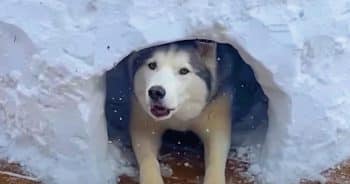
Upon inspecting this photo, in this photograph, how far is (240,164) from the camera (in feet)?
10.3

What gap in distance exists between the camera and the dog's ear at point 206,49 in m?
2.94

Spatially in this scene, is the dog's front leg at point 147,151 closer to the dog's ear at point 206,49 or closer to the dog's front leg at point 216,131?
the dog's front leg at point 216,131

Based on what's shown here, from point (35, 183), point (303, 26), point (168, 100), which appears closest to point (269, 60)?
point (303, 26)

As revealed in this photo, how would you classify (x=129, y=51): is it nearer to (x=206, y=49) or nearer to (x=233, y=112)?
(x=206, y=49)

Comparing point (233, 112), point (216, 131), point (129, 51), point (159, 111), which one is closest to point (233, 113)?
point (233, 112)

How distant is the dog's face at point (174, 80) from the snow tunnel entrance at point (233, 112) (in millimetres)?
199

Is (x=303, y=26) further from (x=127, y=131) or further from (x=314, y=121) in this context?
(x=127, y=131)

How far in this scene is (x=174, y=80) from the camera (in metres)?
2.81

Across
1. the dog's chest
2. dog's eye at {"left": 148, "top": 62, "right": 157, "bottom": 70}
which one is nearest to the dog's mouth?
dog's eye at {"left": 148, "top": 62, "right": 157, "bottom": 70}

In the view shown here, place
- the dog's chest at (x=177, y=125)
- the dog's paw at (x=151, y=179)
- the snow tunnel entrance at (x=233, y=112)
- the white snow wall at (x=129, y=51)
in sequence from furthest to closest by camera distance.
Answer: the snow tunnel entrance at (x=233, y=112)
the dog's chest at (x=177, y=125)
the dog's paw at (x=151, y=179)
the white snow wall at (x=129, y=51)

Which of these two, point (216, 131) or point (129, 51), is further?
point (216, 131)

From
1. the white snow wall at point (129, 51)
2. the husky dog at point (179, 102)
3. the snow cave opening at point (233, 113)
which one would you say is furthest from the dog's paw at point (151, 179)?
the snow cave opening at point (233, 113)

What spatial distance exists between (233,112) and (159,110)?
56 centimetres

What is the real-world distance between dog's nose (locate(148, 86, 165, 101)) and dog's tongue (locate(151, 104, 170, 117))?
2.0 inches
